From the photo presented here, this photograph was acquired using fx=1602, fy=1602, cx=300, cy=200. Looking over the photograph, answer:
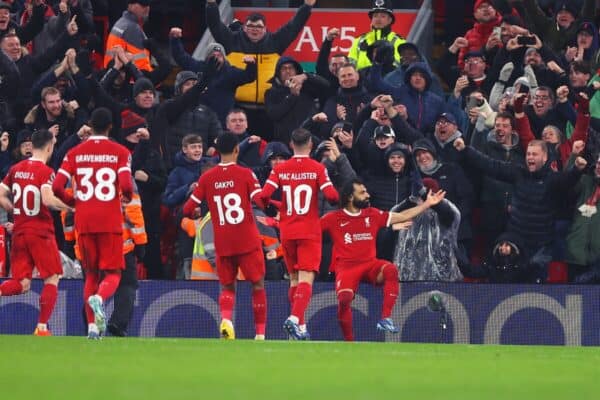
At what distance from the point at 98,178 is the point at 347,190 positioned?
2.99m

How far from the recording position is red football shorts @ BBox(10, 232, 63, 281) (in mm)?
15312

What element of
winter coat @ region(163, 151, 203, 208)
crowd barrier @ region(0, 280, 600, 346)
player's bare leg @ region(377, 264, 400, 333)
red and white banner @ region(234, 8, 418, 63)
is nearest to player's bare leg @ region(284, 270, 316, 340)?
player's bare leg @ region(377, 264, 400, 333)

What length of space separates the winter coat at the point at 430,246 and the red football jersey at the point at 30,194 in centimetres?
381

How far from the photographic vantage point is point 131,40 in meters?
20.3

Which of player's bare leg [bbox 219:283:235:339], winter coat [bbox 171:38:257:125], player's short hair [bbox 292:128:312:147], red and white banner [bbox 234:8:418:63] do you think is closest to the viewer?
player's bare leg [bbox 219:283:235:339]

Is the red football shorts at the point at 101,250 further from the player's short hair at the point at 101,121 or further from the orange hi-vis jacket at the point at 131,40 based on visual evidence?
the orange hi-vis jacket at the point at 131,40

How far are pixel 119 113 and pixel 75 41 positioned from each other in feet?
5.65

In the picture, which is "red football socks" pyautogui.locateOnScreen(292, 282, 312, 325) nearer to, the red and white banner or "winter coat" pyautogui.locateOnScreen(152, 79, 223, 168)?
"winter coat" pyautogui.locateOnScreen(152, 79, 223, 168)

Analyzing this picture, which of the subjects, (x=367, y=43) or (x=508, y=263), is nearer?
(x=508, y=263)

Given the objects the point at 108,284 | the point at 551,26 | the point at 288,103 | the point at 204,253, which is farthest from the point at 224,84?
the point at 108,284

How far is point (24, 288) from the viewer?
15531mm

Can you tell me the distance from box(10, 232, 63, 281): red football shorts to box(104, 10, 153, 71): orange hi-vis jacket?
5.24 m

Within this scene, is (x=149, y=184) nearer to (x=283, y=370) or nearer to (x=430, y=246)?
(x=430, y=246)

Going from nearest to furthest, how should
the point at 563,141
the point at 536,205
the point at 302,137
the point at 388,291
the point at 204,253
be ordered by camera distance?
the point at 302,137
the point at 388,291
the point at 536,205
the point at 204,253
the point at 563,141
